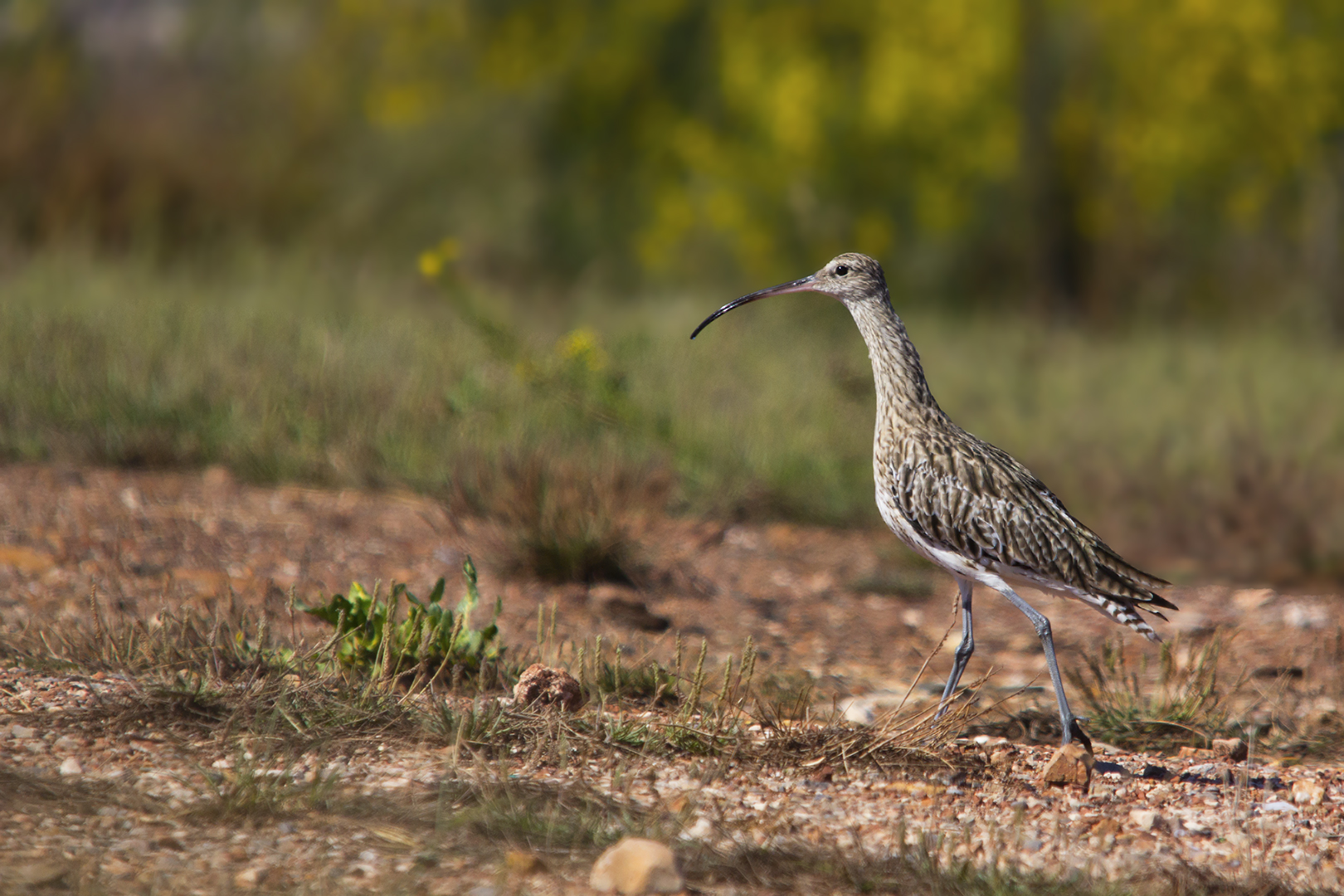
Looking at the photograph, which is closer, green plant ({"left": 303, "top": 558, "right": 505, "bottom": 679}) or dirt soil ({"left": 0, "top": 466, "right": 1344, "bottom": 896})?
dirt soil ({"left": 0, "top": 466, "right": 1344, "bottom": 896})

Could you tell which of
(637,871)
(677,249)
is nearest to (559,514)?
(637,871)

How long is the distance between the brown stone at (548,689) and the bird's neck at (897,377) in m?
1.49

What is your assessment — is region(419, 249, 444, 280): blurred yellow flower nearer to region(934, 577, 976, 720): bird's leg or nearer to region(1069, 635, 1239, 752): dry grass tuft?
region(934, 577, 976, 720): bird's leg

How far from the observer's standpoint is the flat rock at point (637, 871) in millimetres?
3039

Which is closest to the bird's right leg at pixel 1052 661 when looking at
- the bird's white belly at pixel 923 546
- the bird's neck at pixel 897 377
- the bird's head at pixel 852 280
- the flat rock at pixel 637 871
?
the bird's white belly at pixel 923 546

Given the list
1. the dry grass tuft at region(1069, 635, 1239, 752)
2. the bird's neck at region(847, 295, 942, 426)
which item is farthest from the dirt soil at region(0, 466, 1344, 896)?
the bird's neck at region(847, 295, 942, 426)

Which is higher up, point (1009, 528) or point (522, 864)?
point (1009, 528)

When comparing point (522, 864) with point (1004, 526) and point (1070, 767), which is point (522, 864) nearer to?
point (1070, 767)

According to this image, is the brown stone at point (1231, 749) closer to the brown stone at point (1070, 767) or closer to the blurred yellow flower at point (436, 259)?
the brown stone at point (1070, 767)

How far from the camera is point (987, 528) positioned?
452 centimetres

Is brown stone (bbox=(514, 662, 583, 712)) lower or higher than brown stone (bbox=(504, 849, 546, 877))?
higher

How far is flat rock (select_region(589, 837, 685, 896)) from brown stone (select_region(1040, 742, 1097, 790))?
4.55 ft

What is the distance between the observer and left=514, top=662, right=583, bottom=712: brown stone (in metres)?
4.31

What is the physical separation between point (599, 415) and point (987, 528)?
13.6 ft
